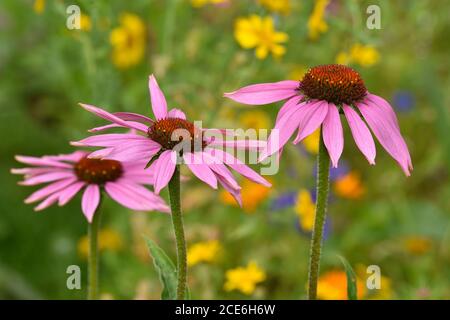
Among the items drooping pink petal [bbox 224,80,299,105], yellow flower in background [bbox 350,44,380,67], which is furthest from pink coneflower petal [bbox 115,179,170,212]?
yellow flower in background [bbox 350,44,380,67]

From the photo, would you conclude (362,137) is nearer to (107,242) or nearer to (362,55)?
(362,55)

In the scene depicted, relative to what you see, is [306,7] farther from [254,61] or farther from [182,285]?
[182,285]

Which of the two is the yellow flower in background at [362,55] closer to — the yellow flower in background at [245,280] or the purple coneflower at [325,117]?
the yellow flower in background at [245,280]

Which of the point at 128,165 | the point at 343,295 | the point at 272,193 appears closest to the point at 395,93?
the point at 272,193

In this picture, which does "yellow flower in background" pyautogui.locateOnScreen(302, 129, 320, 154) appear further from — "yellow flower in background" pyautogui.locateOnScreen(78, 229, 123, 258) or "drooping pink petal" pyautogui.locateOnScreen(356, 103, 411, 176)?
"drooping pink petal" pyautogui.locateOnScreen(356, 103, 411, 176)

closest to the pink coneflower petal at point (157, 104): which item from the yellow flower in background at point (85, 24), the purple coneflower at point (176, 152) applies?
the purple coneflower at point (176, 152)

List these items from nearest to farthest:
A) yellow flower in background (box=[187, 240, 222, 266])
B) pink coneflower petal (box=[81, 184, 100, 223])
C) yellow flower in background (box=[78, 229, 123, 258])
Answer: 1. pink coneflower petal (box=[81, 184, 100, 223])
2. yellow flower in background (box=[187, 240, 222, 266])
3. yellow flower in background (box=[78, 229, 123, 258])
